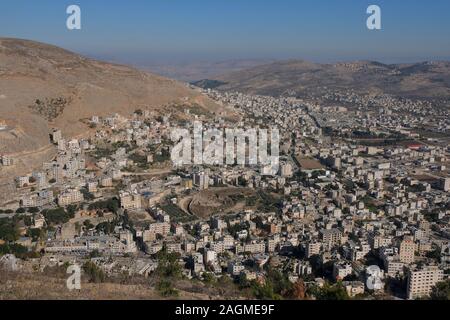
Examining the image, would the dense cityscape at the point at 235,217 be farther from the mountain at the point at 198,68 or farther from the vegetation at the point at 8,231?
the mountain at the point at 198,68

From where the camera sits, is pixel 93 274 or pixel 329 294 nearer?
pixel 329 294

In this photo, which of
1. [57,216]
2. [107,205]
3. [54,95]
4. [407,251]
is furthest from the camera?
[54,95]

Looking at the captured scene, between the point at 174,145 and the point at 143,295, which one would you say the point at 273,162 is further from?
the point at 143,295

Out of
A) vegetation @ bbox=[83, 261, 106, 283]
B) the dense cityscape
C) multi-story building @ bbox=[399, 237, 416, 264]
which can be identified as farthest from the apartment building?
vegetation @ bbox=[83, 261, 106, 283]

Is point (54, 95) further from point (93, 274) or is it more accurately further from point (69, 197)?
point (93, 274)

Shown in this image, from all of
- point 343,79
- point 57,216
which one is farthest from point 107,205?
point 343,79

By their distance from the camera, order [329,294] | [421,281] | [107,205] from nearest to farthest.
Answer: [329,294] → [421,281] → [107,205]
